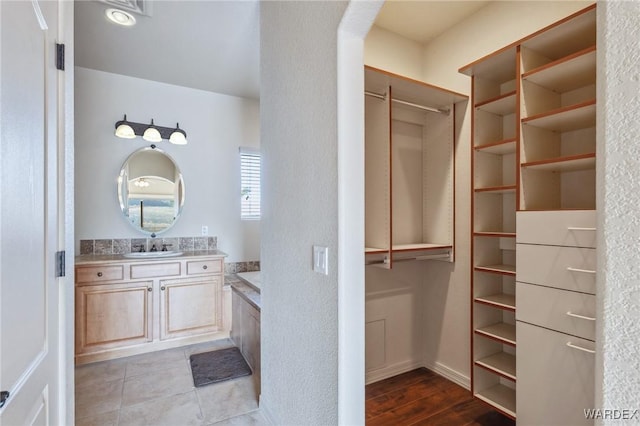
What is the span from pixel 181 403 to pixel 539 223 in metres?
2.55

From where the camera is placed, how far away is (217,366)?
2.65 meters

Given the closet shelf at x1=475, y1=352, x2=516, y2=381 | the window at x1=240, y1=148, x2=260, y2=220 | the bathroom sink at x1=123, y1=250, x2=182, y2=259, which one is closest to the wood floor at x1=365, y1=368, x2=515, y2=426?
the closet shelf at x1=475, y1=352, x2=516, y2=381

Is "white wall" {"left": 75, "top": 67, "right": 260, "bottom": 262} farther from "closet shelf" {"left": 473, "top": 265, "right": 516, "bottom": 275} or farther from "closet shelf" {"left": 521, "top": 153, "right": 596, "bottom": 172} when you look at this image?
"closet shelf" {"left": 521, "top": 153, "right": 596, "bottom": 172}

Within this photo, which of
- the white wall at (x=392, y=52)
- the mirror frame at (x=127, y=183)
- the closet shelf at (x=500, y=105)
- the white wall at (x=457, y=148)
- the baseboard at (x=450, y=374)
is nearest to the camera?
the closet shelf at (x=500, y=105)

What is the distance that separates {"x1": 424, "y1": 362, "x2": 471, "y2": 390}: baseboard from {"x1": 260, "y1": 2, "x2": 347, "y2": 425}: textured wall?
149 cm

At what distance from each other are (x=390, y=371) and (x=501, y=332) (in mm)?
971

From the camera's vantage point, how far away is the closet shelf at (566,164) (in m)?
1.47

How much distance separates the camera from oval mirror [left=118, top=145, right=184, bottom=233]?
10.7 ft

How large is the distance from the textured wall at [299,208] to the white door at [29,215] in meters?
0.94

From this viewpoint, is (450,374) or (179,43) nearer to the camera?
(450,374)

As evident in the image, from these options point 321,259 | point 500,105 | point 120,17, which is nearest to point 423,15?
point 500,105

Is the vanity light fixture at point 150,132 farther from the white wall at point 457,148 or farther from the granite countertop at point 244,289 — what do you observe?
the white wall at point 457,148

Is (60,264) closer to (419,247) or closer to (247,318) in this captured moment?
(247,318)

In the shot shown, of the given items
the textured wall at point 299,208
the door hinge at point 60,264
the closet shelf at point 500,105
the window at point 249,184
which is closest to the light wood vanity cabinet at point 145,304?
the window at point 249,184
